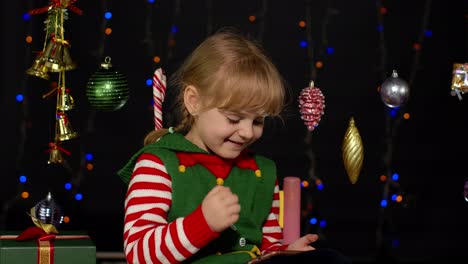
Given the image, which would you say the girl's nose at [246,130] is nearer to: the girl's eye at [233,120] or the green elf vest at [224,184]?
the girl's eye at [233,120]

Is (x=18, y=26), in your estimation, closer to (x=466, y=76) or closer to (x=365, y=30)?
(x=365, y=30)

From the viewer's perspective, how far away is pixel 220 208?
1754 mm

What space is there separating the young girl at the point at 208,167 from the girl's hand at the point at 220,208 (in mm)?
29

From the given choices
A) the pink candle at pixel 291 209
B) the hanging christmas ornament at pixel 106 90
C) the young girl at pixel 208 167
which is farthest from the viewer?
the hanging christmas ornament at pixel 106 90

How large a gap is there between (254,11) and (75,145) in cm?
89

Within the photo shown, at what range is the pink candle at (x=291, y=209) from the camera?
219cm

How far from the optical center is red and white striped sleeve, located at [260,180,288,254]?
2.20 metres

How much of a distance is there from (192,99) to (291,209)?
40cm


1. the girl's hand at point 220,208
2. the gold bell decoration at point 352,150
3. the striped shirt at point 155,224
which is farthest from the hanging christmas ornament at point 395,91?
the girl's hand at point 220,208

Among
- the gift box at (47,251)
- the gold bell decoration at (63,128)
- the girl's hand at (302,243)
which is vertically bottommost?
the gift box at (47,251)

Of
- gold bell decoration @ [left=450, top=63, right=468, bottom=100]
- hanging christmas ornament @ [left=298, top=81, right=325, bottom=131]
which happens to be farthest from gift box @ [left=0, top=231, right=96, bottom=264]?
gold bell decoration @ [left=450, top=63, right=468, bottom=100]

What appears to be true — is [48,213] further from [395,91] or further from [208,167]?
[395,91]

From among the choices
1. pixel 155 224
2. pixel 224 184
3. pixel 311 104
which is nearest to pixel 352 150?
pixel 311 104

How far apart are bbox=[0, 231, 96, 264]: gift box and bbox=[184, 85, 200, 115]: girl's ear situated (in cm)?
56
